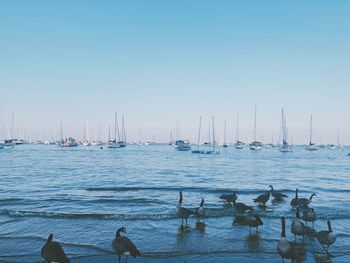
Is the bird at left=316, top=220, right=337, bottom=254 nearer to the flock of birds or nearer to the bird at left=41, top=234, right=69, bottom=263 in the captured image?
the flock of birds

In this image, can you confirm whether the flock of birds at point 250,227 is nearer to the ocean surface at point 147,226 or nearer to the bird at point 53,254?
the bird at point 53,254

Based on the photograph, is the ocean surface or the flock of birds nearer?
the flock of birds

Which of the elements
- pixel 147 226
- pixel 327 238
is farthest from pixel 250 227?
pixel 147 226

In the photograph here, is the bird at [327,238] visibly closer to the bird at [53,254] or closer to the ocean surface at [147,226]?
the ocean surface at [147,226]

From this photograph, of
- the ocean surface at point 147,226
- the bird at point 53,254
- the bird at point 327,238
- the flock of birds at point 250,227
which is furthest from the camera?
the bird at point 327,238

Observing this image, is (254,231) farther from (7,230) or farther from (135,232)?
(7,230)

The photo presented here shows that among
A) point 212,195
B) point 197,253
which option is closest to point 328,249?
point 197,253

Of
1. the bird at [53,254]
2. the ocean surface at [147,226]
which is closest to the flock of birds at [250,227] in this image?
the bird at [53,254]

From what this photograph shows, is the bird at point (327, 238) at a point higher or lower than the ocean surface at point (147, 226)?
higher

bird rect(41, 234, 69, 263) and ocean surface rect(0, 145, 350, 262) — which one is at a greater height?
bird rect(41, 234, 69, 263)

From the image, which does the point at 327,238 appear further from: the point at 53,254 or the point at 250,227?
the point at 53,254

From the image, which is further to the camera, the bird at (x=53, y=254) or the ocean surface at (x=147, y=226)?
the ocean surface at (x=147, y=226)

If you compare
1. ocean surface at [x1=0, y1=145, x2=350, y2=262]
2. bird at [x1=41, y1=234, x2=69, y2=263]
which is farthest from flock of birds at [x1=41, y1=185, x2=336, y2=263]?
ocean surface at [x1=0, y1=145, x2=350, y2=262]

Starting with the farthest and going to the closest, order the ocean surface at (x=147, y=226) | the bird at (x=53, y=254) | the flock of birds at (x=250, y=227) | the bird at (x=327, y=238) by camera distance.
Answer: the bird at (x=327, y=238), the ocean surface at (x=147, y=226), the flock of birds at (x=250, y=227), the bird at (x=53, y=254)
